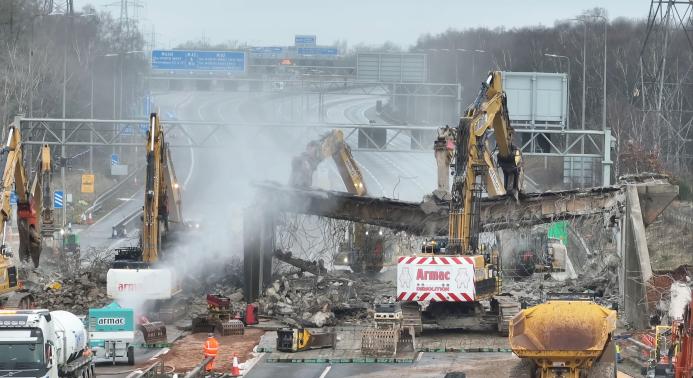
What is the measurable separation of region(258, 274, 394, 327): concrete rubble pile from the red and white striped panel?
5.23 metres

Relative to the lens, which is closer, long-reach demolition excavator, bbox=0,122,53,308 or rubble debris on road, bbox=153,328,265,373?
rubble debris on road, bbox=153,328,265,373

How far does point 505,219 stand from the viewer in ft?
156

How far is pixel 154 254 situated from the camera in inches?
1858

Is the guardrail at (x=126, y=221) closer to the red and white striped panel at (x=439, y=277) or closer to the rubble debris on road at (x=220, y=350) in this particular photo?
the rubble debris on road at (x=220, y=350)

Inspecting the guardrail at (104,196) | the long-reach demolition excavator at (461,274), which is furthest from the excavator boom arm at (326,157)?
the guardrail at (104,196)

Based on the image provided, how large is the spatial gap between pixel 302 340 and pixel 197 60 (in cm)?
6272

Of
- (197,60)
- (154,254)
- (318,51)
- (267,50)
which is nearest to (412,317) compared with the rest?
(154,254)

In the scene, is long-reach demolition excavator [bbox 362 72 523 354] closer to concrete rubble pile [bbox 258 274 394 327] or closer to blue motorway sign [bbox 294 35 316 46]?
concrete rubble pile [bbox 258 274 394 327]

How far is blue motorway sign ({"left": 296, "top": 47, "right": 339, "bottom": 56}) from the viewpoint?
137 metres

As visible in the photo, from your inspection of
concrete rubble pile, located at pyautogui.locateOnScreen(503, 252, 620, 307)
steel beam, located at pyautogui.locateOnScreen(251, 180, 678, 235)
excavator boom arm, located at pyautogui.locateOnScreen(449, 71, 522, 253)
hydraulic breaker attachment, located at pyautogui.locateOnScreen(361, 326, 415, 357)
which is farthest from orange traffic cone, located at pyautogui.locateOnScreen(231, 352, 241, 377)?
steel beam, located at pyautogui.locateOnScreen(251, 180, 678, 235)

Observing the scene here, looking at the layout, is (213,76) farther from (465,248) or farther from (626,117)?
(465,248)

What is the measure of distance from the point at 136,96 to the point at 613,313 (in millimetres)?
95319

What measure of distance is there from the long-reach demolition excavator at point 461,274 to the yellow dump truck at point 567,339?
34.7ft

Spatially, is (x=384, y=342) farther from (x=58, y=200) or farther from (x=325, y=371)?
(x=58, y=200)
